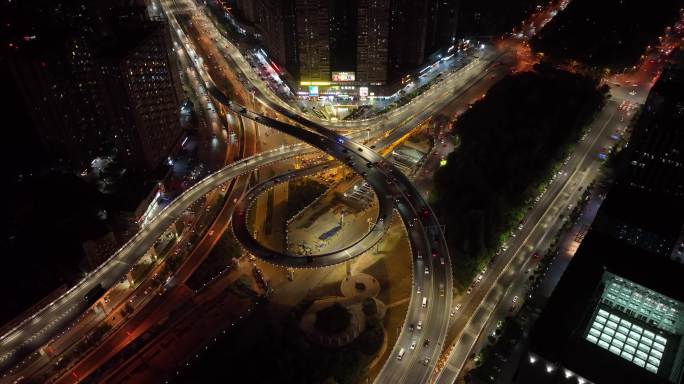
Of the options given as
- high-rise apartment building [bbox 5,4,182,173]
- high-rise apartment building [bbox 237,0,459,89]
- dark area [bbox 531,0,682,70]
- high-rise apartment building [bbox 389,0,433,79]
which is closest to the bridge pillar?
high-rise apartment building [bbox 5,4,182,173]

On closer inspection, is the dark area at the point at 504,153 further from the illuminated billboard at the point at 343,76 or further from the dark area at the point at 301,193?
the illuminated billboard at the point at 343,76

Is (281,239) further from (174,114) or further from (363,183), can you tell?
(174,114)

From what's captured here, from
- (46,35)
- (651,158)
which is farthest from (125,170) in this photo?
(651,158)

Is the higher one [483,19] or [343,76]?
[483,19]

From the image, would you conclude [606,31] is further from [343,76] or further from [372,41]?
[343,76]

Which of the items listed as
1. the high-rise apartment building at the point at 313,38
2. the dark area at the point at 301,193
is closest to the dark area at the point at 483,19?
the high-rise apartment building at the point at 313,38

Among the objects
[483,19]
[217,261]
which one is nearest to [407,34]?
[483,19]
